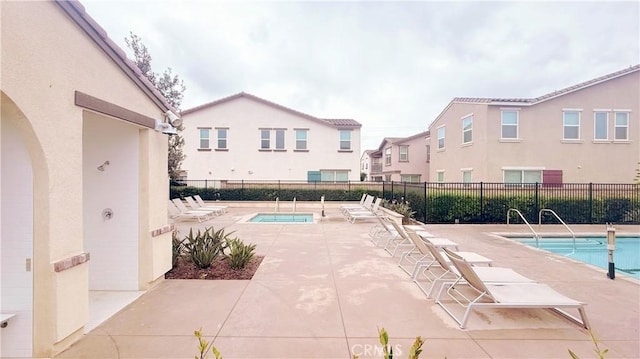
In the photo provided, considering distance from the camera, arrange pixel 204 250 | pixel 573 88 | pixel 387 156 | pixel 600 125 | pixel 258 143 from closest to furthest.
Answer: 1. pixel 204 250
2. pixel 573 88
3. pixel 600 125
4. pixel 258 143
5. pixel 387 156

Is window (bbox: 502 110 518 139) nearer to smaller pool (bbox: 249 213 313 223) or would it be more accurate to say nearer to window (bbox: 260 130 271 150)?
smaller pool (bbox: 249 213 313 223)

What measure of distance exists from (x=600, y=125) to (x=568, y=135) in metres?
1.98

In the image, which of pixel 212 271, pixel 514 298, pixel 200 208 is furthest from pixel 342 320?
pixel 200 208

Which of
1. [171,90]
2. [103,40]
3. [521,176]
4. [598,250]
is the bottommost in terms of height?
[598,250]

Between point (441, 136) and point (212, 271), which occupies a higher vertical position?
point (441, 136)

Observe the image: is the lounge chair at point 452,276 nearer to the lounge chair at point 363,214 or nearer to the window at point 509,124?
the lounge chair at point 363,214

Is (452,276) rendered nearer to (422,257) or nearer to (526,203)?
(422,257)

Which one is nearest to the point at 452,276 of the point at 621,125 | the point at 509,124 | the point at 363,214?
the point at 363,214

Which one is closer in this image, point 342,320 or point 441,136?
point 342,320

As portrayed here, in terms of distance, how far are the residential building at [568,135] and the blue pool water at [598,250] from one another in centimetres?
729

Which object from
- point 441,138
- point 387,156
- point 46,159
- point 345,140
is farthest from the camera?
point 387,156

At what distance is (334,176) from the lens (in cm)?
2666

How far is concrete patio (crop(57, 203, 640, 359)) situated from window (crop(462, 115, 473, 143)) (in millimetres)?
13967

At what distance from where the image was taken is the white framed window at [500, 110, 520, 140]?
17781 millimetres
